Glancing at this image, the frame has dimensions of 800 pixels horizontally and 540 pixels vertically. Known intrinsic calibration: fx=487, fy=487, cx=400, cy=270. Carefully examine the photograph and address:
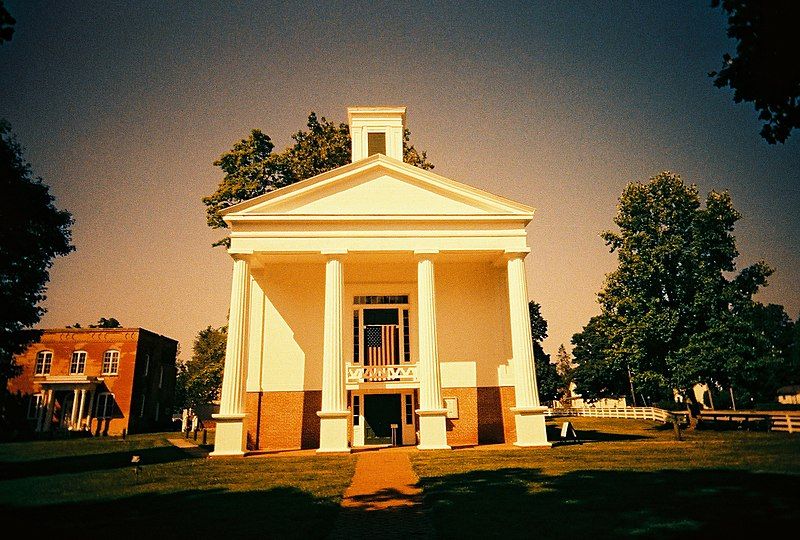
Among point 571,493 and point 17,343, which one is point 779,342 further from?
point 17,343

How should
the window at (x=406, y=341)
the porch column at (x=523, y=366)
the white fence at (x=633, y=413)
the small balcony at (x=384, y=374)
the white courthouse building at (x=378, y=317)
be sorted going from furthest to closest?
1. the white fence at (x=633, y=413)
2. the window at (x=406, y=341)
3. the small balcony at (x=384, y=374)
4. the white courthouse building at (x=378, y=317)
5. the porch column at (x=523, y=366)

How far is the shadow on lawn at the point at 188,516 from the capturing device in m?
7.93

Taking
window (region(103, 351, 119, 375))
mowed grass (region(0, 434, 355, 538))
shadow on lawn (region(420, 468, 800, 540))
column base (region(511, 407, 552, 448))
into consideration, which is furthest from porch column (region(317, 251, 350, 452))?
window (region(103, 351, 119, 375))

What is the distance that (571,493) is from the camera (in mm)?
10070

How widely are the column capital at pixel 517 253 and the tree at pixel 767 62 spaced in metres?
13.5

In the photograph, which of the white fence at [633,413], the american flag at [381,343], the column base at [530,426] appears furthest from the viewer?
the white fence at [633,413]

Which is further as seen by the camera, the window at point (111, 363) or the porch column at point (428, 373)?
the window at point (111, 363)

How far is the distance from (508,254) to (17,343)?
2178cm

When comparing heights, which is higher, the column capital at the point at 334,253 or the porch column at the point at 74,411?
the column capital at the point at 334,253

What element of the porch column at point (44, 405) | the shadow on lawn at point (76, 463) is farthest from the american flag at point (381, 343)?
the porch column at point (44, 405)

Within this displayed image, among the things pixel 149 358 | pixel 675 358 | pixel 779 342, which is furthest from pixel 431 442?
pixel 779 342

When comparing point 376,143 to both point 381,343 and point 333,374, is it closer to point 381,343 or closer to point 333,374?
point 381,343

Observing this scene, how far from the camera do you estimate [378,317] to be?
25.2 meters

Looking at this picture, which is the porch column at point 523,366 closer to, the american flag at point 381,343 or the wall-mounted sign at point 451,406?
the wall-mounted sign at point 451,406
